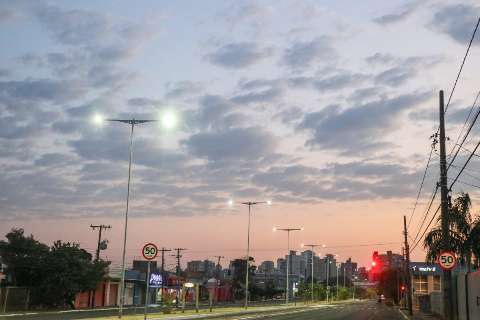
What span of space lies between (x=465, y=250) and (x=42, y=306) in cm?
4737

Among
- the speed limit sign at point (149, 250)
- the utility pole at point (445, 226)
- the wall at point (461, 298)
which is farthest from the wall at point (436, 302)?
the speed limit sign at point (149, 250)

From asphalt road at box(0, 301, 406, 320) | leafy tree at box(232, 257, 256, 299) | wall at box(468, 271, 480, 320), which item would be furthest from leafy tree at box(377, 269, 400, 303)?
wall at box(468, 271, 480, 320)

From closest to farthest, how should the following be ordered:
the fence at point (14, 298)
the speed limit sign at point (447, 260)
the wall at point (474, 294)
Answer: the speed limit sign at point (447, 260) < the wall at point (474, 294) < the fence at point (14, 298)

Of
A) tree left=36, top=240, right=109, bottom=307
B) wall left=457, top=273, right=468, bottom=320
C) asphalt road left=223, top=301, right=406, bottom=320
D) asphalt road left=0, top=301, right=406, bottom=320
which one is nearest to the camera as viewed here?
wall left=457, top=273, right=468, bottom=320

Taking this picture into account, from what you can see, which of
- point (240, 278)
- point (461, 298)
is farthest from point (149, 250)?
point (240, 278)

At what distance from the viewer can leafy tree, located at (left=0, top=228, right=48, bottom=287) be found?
65.0 metres

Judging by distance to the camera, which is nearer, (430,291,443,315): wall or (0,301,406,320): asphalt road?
(0,301,406,320): asphalt road

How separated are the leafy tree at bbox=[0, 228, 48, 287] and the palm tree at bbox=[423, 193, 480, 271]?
4409 centimetres

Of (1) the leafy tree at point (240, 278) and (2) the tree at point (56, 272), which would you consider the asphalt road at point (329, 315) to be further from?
(1) the leafy tree at point (240, 278)

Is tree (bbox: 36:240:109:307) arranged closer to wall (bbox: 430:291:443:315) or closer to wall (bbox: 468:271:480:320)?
wall (bbox: 430:291:443:315)

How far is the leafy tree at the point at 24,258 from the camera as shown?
213ft

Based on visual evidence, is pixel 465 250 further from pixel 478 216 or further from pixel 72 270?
pixel 72 270

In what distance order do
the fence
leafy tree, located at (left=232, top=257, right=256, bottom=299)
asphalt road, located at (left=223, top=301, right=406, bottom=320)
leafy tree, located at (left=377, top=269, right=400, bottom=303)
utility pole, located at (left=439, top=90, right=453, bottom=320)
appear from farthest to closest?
1. leafy tree, located at (left=232, top=257, right=256, bottom=299)
2. leafy tree, located at (left=377, top=269, right=400, bottom=303)
3. the fence
4. asphalt road, located at (left=223, top=301, right=406, bottom=320)
5. utility pole, located at (left=439, top=90, right=453, bottom=320)

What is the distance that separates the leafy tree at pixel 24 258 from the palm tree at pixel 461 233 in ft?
145
